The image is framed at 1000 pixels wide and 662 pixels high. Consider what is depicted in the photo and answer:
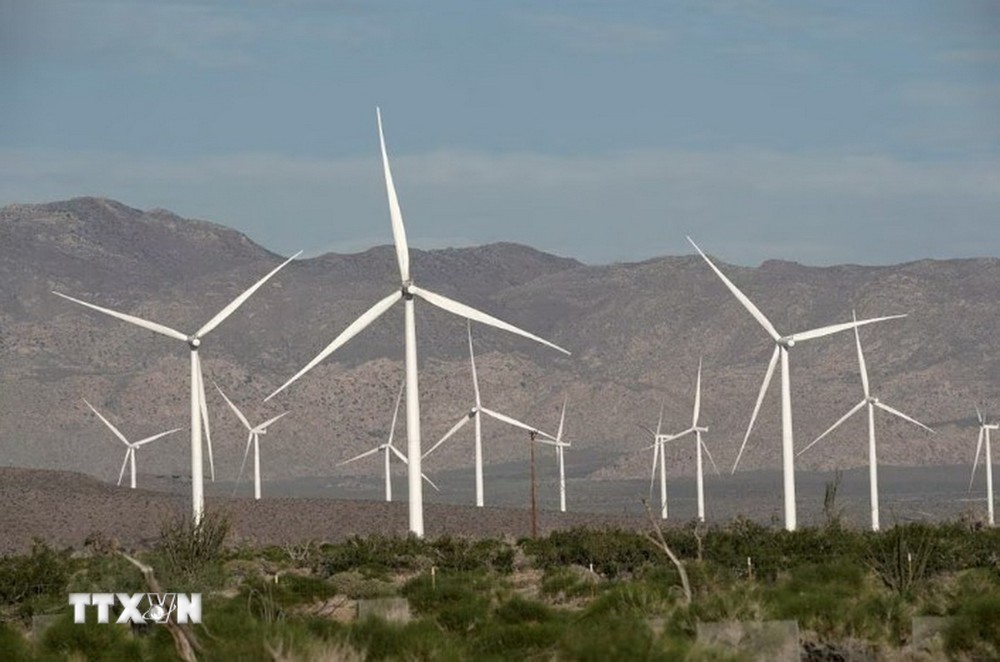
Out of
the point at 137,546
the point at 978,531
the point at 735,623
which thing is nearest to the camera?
the point at 735,623

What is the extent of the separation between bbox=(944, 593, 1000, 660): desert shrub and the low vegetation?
0.04 metres

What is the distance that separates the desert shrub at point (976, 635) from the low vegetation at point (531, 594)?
0.04 metres

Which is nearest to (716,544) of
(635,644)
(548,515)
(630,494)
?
(635,644)

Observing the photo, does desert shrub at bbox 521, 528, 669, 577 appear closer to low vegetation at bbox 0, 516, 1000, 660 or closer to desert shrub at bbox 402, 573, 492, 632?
low vegetation at bbox 0, 516, 1000, 660

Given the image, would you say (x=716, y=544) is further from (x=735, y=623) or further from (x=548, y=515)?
(x=548, y=515)

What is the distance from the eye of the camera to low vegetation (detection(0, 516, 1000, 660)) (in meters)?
29.8

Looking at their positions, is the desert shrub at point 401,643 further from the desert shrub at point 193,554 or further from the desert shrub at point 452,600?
the desert shrub at point 193,554

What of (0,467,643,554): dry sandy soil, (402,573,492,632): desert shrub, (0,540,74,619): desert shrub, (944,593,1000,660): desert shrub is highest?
(0,467,643,554): dry sandy soil

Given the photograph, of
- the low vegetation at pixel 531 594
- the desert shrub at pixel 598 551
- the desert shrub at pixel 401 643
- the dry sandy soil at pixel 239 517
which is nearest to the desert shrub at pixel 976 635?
the low vegetation at pixel 531 594

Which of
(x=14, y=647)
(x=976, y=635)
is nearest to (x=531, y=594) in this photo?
(x=976, y=635)

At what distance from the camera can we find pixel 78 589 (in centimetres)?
4653

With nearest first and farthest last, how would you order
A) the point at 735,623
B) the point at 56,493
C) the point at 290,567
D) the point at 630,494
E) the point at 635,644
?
the point at 635,644 < the point at 735,623 < the point at 290,567 < the point at 56,493 < the point at 630,494

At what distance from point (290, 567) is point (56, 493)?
45.9 m

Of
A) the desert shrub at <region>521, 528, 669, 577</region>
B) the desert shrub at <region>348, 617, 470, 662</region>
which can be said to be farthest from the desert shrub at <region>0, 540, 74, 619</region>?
the desert shrub at <region>348, 617, 470, 662</region>
